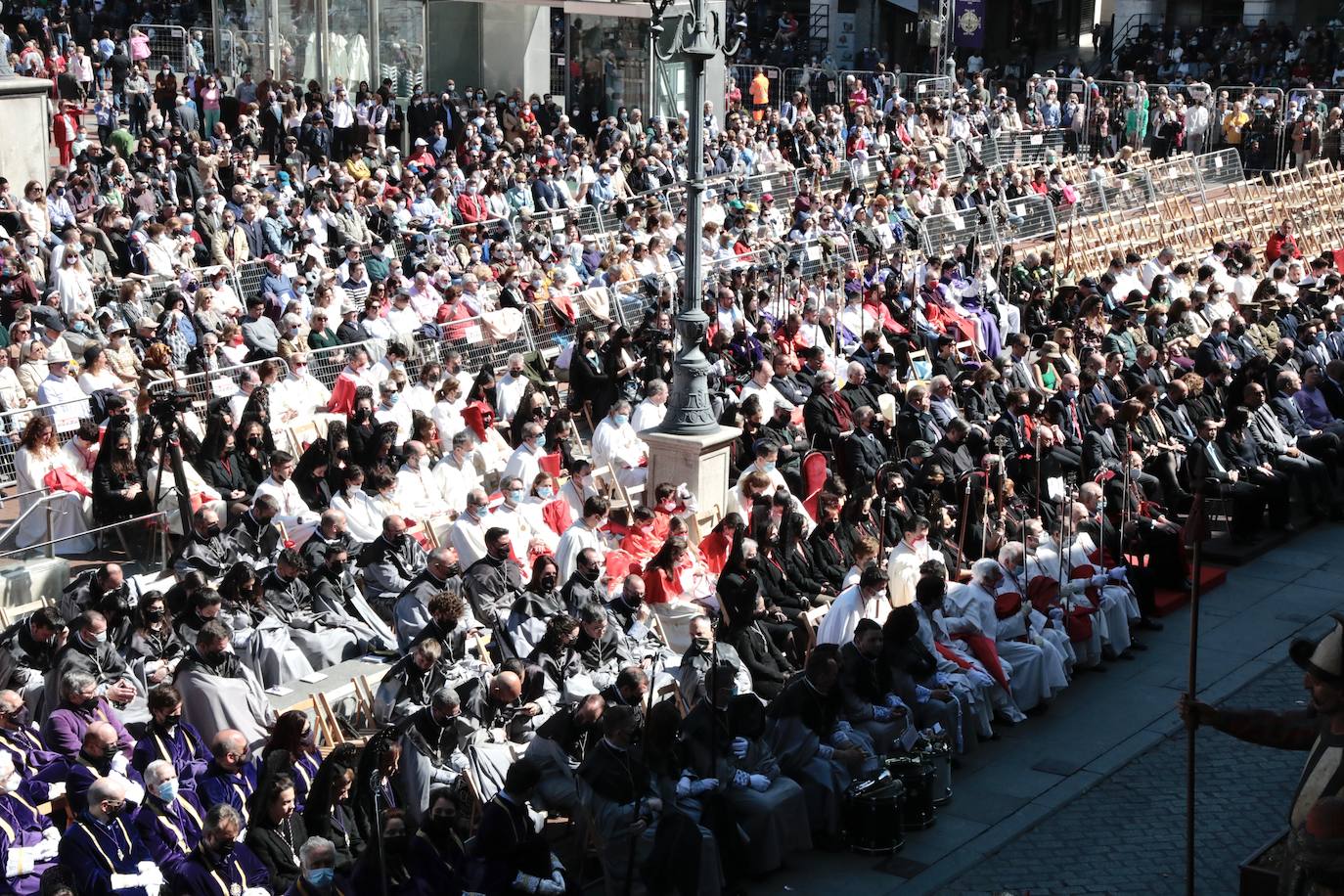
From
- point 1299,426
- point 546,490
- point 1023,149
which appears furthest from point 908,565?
point 1023,149

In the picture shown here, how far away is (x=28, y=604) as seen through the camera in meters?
12.6

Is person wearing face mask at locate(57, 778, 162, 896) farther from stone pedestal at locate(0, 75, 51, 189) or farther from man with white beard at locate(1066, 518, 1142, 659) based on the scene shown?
stone pedestal at locate(0, 75, 51, 189)

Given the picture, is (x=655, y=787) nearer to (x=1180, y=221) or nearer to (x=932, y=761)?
(x=932, y=761)

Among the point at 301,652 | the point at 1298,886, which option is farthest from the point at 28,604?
the point at 1298,886

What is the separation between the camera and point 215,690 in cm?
1094

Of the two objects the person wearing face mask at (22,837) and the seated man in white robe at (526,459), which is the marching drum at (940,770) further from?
the person wearing face mask at (22,837)

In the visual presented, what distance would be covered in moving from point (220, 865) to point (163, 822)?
53 cm

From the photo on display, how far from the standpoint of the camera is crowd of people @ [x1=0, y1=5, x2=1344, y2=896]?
34.0 ft

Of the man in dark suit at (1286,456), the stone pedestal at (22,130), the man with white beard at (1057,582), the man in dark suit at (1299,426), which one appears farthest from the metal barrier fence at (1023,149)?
the man with white beard at (1057,582)

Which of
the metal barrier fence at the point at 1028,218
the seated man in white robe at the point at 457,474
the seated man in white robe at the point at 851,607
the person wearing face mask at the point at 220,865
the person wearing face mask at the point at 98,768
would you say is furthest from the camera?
the metal barrier fence at the point at 1028,218

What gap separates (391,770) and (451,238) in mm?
13269

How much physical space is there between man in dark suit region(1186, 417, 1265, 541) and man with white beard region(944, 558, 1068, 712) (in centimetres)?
468

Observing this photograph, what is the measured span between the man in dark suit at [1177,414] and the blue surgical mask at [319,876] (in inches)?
439

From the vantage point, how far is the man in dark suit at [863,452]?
16.3 metres
